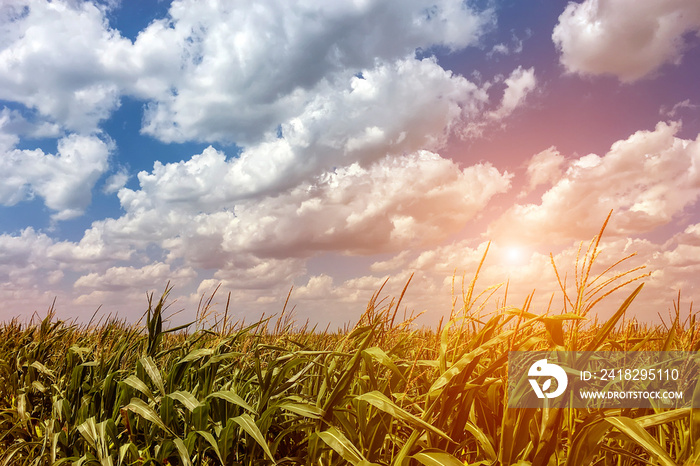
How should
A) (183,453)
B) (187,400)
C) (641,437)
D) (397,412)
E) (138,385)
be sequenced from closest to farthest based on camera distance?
(641,437) → (397,412) → (183,453) → (187,400) → (138,385)

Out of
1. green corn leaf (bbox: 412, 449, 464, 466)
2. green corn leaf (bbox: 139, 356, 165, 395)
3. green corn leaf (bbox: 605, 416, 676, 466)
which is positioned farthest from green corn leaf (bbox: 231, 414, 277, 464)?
green corn leaf (bbox: 605, 416, 676, 466)

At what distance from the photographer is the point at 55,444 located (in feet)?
11.0

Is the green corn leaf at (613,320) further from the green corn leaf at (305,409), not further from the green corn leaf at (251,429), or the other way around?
the green corn leaf at (251,429)

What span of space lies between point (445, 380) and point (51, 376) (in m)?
4.32

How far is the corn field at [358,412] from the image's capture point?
6.04ft

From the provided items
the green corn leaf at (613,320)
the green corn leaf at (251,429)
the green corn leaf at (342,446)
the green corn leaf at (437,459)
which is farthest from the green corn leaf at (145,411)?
the green corn leaf at (613,320)

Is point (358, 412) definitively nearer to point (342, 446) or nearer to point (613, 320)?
point (342, 446)

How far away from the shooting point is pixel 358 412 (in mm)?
2490

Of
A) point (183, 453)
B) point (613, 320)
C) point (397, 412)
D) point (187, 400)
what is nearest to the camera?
point (613, 320)

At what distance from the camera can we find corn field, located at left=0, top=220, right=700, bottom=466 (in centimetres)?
184

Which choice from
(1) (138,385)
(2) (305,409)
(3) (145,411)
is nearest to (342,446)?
(2) (305,409)

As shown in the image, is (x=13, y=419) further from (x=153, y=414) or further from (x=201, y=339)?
(x=153, y=414)

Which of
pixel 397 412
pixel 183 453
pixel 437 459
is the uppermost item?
pixel 397 412

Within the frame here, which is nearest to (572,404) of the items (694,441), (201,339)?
(694,441)
